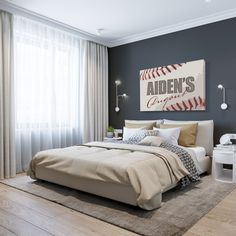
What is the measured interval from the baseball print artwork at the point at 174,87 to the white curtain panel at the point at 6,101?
256 centimetres

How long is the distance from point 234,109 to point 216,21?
1558 mm

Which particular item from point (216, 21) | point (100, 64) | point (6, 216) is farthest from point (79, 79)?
point (6, 216)

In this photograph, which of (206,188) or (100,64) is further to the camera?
(100,64)

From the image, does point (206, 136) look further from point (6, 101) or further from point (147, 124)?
point (6, 101)

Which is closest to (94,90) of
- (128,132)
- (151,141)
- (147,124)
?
(128,132)

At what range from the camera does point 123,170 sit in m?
2.45

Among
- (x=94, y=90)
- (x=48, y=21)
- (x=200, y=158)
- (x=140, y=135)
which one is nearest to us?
(x=200, y=158)

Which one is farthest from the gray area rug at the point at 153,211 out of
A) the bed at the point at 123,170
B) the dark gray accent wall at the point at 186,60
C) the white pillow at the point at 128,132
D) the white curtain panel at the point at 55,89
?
the white pillow at the point at 128,132

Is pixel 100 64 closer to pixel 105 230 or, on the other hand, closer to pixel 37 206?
pixel 37 206

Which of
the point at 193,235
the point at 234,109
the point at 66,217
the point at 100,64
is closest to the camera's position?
the point at 193,235

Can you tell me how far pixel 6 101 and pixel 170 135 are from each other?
105 inches

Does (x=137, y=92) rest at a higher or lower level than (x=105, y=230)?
higher

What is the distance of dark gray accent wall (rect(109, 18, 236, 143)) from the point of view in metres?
4.03

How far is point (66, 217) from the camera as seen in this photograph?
7.66 feet
